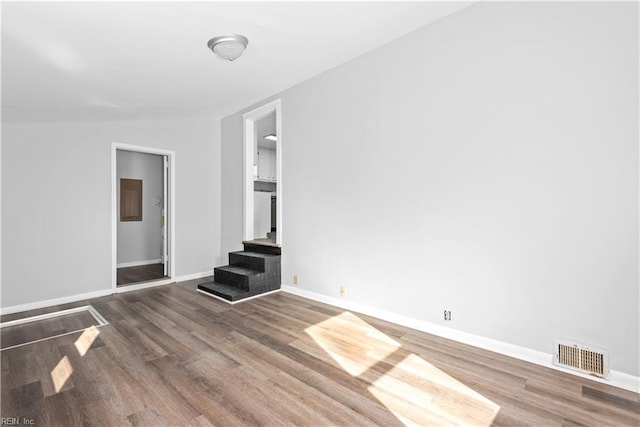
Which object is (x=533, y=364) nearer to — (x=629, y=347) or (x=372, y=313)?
(x=629, y=347)

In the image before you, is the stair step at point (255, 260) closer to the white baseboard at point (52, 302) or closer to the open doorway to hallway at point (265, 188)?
the open doorway to hallway at point (265, 188)

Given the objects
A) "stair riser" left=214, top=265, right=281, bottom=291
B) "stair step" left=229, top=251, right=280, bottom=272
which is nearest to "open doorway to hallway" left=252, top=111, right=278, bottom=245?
"stair step" left=229, top=251, right=280, bottom=272

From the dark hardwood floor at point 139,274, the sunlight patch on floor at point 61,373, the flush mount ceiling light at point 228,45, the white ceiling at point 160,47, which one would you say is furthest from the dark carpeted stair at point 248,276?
the flush mount ceiling light at point 228,45

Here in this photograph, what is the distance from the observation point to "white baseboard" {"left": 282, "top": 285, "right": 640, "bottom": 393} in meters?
2.11

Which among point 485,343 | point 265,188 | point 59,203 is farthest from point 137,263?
point 485,343

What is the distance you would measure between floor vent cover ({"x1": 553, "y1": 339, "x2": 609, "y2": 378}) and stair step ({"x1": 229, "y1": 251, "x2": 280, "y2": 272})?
3381 millimetres

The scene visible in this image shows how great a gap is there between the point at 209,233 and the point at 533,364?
16.8 feet

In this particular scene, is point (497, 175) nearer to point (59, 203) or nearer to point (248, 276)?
point (248, 276)

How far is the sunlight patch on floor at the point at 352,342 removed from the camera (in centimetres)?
250

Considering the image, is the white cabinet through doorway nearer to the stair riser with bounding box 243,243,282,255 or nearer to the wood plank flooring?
the stair riser with bounding box 243,243,282,255

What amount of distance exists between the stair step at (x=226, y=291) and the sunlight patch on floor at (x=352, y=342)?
52.5 inches

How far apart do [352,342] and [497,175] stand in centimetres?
198

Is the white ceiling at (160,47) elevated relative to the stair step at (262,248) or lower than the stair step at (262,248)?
elevated

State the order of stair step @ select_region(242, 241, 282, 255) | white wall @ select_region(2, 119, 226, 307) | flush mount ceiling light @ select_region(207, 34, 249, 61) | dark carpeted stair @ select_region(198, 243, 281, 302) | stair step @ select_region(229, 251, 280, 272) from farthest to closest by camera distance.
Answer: stair step @ select_region(242, 241, 282, 255), stair step @ select_region(229, 251, 280, 272), dark carpeted stair @ select_region(198, 243, 281, 302), white wall @ select_region(2, 119, 226, 307), flush mount ceiling light @ select_region(207, 34, 249, 61)
